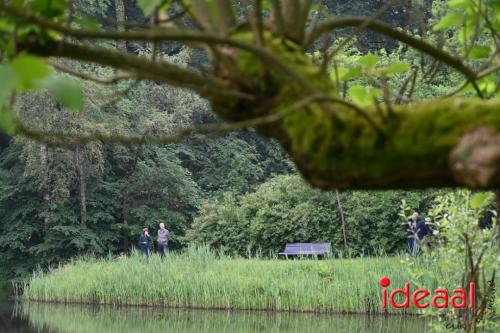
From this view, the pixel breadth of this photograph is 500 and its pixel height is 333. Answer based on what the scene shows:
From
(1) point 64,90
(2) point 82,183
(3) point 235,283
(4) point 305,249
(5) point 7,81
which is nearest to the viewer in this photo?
(5) point 7,81

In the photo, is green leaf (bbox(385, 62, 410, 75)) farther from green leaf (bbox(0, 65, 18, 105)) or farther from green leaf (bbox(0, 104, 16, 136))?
green leaf (bbox(0, 65, 18, 105))

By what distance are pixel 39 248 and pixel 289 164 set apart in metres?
7.80

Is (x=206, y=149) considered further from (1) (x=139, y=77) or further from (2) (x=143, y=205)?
(1) (x=139, y=77)

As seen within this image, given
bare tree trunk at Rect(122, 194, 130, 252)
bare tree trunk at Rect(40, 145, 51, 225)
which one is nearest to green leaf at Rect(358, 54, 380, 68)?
bare tree trunk at Rect(40, 145, 51, 225)

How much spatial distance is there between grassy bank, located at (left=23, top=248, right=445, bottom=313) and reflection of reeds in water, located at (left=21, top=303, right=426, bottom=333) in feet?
0.71

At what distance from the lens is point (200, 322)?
13.0 m

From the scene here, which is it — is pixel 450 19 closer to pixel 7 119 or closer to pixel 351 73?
pixel 351 73

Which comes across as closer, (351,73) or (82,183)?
(351,73)

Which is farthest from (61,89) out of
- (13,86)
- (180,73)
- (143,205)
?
(143,205)

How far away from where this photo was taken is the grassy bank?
12898 millimetres

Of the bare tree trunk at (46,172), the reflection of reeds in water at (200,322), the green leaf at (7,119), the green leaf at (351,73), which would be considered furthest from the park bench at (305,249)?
the green leaf at (7,119)

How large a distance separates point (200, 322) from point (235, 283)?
44.1 inches

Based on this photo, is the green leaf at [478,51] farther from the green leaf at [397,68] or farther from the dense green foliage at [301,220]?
the dense green foliage at [301,220]

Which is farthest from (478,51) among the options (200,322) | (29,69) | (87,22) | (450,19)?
(200,322)
